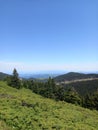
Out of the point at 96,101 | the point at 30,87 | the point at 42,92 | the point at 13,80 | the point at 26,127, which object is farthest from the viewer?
the point at 30,87

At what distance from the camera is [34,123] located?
66.2 ft

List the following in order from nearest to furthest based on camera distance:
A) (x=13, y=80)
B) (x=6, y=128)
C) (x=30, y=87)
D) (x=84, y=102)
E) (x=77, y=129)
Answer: (x=6, y=128) < (x=77, y=129) < (x=84, y=102) < (x=13, y=80) < (x=30, y=87)

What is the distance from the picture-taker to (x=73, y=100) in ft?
242

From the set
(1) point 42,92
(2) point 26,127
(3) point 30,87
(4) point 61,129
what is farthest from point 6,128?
(3) point 30,87

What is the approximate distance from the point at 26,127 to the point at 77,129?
19.0 ft

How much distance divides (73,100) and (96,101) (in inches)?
366

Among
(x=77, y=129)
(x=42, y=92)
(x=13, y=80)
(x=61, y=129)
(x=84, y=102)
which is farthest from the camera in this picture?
(x=42, y=92)

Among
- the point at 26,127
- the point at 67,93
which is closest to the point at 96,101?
the point at 67,93

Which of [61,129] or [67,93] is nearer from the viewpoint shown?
[61,129]

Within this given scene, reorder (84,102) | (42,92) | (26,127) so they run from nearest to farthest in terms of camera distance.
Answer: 1. (26,127)
2. (84,102)
3. (42,92)

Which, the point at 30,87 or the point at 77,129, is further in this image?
the point at 30,87

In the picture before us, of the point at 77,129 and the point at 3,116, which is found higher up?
the point at 3,116

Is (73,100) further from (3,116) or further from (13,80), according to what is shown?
(3,116)

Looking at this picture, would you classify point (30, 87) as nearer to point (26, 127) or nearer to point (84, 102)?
point (84, 102)
